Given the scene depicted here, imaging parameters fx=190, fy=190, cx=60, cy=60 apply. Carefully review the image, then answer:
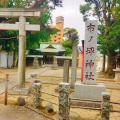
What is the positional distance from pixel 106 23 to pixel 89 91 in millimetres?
16234

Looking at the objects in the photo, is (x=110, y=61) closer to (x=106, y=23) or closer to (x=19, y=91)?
(x=106, y=23)

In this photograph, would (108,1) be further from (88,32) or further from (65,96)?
(65,96)

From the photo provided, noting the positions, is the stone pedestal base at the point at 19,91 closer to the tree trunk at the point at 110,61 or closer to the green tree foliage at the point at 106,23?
the green tree foliage at the point at 106,23

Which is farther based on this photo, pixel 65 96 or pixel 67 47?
pixel 67 47

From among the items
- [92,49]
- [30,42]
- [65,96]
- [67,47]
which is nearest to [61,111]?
[65,96]

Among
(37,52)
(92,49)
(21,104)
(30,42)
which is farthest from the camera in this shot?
(37,52)

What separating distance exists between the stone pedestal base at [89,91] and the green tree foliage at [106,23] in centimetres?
1150

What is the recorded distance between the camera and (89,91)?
8.22 meters

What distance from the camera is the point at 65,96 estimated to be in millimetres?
6254

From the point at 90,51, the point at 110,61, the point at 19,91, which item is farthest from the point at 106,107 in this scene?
the point at 110,61

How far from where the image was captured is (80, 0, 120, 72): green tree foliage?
1933cm

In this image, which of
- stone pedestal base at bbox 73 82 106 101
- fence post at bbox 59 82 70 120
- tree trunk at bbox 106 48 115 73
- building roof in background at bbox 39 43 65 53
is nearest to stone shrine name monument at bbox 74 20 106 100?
stone pedestal base at bbox 73 82 106 101

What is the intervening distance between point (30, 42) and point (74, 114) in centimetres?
2384

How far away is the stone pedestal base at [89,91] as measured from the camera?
320 inches
